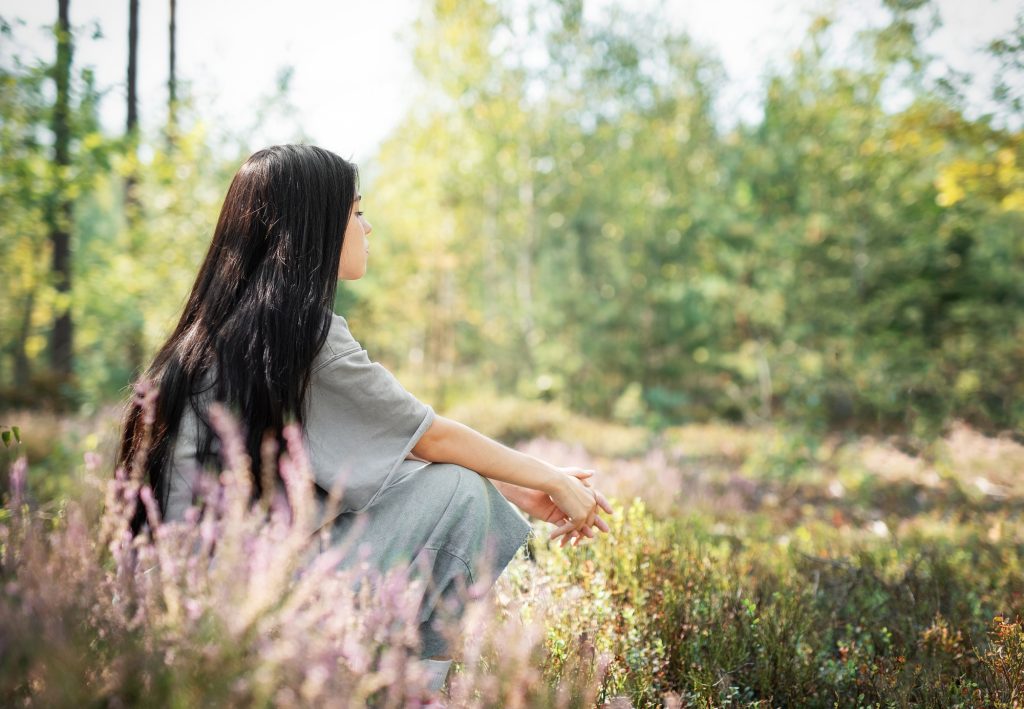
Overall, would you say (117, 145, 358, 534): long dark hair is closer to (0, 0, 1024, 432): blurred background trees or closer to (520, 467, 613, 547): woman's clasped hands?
(520, 467, 613, 547): woman's clasped hands

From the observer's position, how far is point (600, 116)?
50.1 ft

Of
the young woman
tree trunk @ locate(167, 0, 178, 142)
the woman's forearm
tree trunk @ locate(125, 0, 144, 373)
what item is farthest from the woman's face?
tree trunk @ locate(125, 0, 144, 373)

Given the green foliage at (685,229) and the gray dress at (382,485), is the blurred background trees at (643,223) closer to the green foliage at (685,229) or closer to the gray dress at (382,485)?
the green foliage at (685,229)

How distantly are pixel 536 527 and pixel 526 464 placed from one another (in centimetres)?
98

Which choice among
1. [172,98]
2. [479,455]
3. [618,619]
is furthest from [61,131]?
[618,619]

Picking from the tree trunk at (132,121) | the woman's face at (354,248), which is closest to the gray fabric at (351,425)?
the woman's face at (354,248)

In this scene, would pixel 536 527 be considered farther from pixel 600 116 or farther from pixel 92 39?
pixel 600 116

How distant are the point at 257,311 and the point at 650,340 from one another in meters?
13.4

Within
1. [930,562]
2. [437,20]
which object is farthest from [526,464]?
[437,20]

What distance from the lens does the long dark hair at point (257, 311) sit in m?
1.67

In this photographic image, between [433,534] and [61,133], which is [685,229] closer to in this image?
[61,133]

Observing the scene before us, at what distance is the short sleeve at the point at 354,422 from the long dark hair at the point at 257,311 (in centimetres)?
7

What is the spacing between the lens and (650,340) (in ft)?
47.6

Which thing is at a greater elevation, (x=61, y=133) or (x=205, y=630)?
(x=61, y=133)
